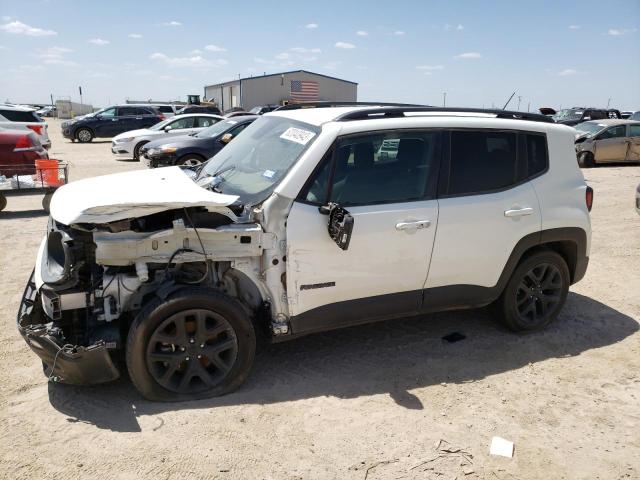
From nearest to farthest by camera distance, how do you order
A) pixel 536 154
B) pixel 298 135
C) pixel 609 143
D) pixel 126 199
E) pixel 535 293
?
pixel 126 199
pixel 298 135
pixel 536 154
pixel 535 293
pixel 609 143

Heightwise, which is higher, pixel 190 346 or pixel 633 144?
pixel 633 144

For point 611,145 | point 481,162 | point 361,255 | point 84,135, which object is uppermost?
point 481,162

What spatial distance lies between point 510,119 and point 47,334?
12.5ft

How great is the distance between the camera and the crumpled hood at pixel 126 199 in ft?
10.4

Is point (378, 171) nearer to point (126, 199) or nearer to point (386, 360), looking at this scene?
point (386, 360)

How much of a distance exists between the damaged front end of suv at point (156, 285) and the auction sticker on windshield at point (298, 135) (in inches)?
8.8

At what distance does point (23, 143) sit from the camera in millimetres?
9344

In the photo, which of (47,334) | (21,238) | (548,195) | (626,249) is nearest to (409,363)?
(548,195)

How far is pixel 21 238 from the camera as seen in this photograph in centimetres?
717

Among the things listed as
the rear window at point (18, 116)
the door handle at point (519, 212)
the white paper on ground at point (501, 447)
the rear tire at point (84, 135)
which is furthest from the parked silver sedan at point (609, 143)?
the rear tire at point (84, 135)

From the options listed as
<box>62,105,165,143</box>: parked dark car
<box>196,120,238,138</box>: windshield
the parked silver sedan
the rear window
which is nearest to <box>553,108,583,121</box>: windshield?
the parked silver sedan

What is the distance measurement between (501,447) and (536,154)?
2.41 m

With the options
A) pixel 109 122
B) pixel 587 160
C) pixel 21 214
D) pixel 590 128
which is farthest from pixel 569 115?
pixel 21 214

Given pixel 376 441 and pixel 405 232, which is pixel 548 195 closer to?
pixel 405 232
